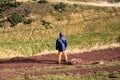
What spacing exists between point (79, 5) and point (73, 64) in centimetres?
1875

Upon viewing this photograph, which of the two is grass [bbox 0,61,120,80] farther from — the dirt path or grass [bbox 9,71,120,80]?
the dirt path

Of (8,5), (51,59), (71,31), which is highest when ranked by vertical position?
(8,5)

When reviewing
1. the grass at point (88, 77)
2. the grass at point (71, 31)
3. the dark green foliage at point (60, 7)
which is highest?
the dark green foliage at point (60, 7)

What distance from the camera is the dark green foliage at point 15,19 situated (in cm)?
3591

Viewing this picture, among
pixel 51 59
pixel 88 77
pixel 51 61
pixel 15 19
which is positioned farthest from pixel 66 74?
pixel 15 19

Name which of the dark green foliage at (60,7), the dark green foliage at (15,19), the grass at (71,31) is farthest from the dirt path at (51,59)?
the dark green foliage at (60,7)

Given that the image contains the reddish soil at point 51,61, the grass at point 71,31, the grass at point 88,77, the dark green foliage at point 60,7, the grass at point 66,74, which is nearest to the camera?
the grass at point 88,77

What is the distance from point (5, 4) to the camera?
39156 mm

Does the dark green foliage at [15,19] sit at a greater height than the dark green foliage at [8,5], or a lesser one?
lesser

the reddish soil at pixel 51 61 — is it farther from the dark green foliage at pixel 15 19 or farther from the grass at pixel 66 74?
the dark green foliage at pixel 15 19

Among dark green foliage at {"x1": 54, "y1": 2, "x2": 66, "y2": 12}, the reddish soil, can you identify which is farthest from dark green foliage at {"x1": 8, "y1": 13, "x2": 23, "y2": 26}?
the reddish soil

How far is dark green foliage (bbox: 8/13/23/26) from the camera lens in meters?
35.9

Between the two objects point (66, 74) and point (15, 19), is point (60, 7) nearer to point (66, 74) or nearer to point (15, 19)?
point (15, 19)

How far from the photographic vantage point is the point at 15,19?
36.1 meters
